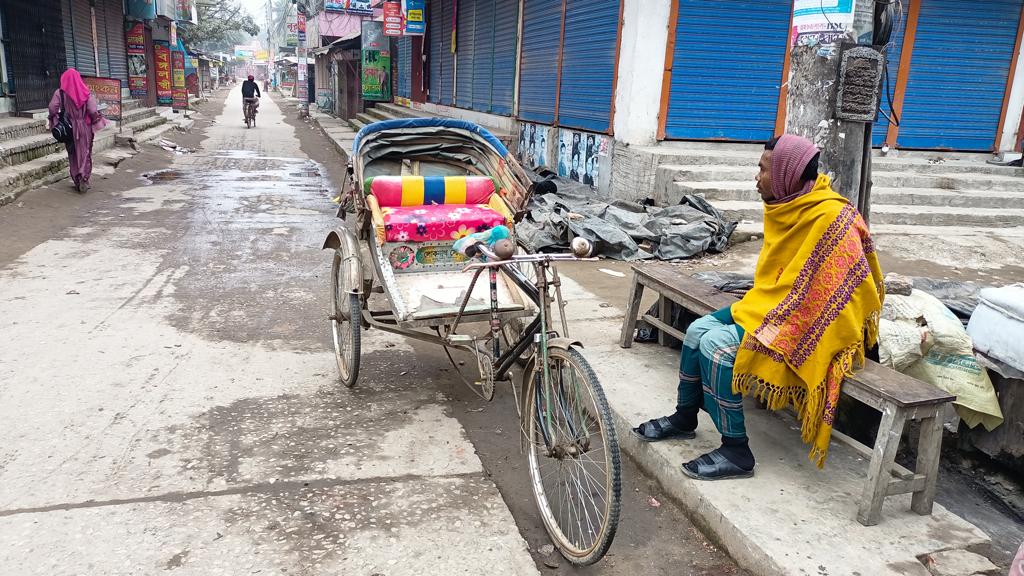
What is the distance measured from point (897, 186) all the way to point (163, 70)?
30.5 meters

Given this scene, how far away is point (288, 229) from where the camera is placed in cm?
927

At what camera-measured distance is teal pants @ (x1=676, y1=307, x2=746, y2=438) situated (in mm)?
3008

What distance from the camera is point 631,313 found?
15.4ft

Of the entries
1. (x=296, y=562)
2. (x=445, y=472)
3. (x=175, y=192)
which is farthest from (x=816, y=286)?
(x=175, y=192)

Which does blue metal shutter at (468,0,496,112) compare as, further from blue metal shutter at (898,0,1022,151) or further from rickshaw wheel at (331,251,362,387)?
rickshaw wheel at (331,251,362,387)

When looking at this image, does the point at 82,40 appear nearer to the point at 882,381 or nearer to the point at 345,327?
the point at 345,327

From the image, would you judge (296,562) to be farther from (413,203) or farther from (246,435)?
(413,203)

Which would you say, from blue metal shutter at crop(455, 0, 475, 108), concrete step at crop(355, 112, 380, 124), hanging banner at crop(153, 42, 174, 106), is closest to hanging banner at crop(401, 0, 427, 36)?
blue metal shutter at crop(455, 0, 475, 108)

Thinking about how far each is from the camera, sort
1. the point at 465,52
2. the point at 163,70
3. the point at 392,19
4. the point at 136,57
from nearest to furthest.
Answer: the point at 465,52 → the point at 392,19 → the point at 136,57 → the point at 163,70

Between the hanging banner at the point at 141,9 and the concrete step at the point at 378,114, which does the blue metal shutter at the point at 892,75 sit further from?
the hanging banner at the point at 141,9

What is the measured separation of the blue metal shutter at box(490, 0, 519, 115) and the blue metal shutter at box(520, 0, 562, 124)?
550 mm

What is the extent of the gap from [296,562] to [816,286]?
226 cm

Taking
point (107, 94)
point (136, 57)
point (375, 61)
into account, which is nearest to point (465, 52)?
point (107, 94)

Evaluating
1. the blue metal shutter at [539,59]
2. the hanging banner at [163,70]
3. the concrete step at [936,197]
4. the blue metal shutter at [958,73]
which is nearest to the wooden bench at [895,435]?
the concrete step at [936,197]
